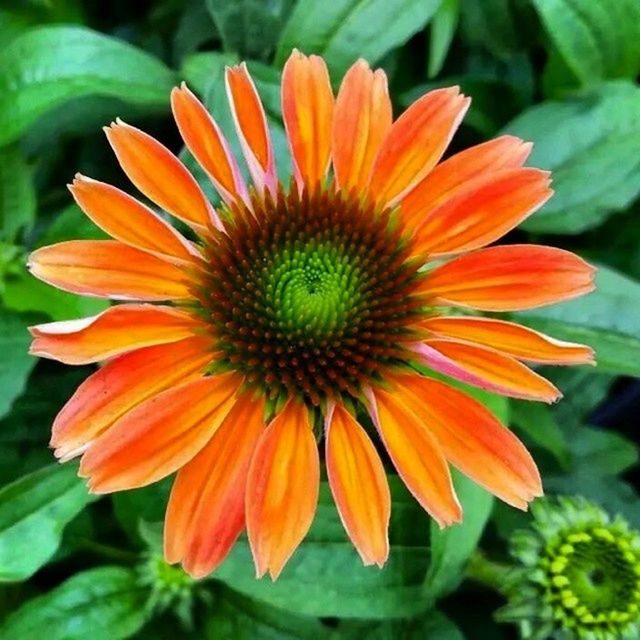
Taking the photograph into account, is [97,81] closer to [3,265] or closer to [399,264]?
[3,265]

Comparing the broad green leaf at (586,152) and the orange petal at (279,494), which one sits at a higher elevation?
the orange petal at (279,494)

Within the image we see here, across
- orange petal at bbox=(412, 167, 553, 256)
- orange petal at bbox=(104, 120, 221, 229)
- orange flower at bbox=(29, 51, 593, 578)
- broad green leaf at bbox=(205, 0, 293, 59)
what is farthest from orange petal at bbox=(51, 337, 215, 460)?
broad green leaf at bbox=(205, 0, 293, 59)

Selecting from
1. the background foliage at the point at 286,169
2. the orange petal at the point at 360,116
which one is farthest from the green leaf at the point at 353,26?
the orange petal at the point at 360,116

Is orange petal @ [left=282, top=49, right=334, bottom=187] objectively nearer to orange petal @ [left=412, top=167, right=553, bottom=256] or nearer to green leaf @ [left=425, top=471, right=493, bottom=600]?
orange petal @ [left=412, top=167, right=553, bottom=256]

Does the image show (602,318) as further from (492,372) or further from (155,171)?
(155,171)

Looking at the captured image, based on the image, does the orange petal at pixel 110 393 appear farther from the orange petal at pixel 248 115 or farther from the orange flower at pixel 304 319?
the orange petal at pixel 248 115
